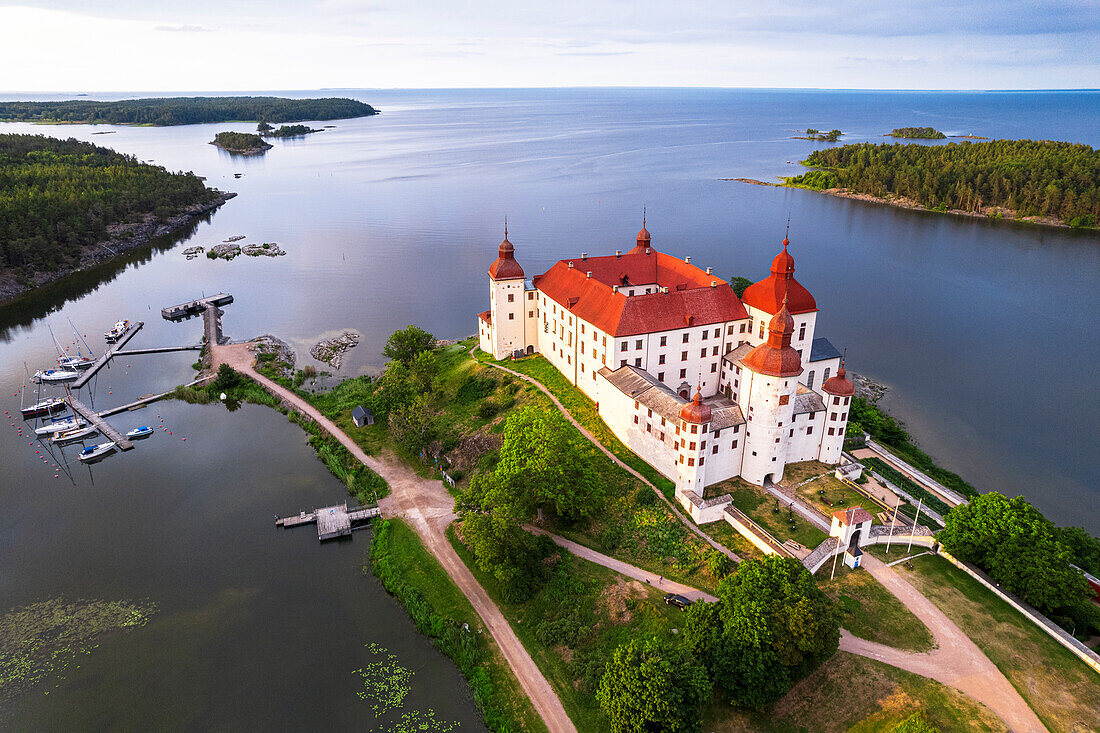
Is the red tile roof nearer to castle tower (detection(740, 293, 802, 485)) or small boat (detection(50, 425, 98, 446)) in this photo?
castle tower (detection(740, 293, 802, 485))

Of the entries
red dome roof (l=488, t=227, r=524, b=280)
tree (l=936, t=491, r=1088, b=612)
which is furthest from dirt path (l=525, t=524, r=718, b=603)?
red dome roof (l=488, t=227, r=524, b=280)

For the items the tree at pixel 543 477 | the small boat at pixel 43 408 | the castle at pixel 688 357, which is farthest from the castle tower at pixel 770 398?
the small boat at pixel 43 408

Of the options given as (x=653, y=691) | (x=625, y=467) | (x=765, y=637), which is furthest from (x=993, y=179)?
(x=653, y=691)

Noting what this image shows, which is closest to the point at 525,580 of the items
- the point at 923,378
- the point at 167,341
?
the point at 923,378

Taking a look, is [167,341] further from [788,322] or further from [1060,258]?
[1060,258]

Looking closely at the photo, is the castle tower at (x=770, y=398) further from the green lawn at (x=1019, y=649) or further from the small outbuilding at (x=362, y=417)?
the small outbuilding at (x=362, y=417)
